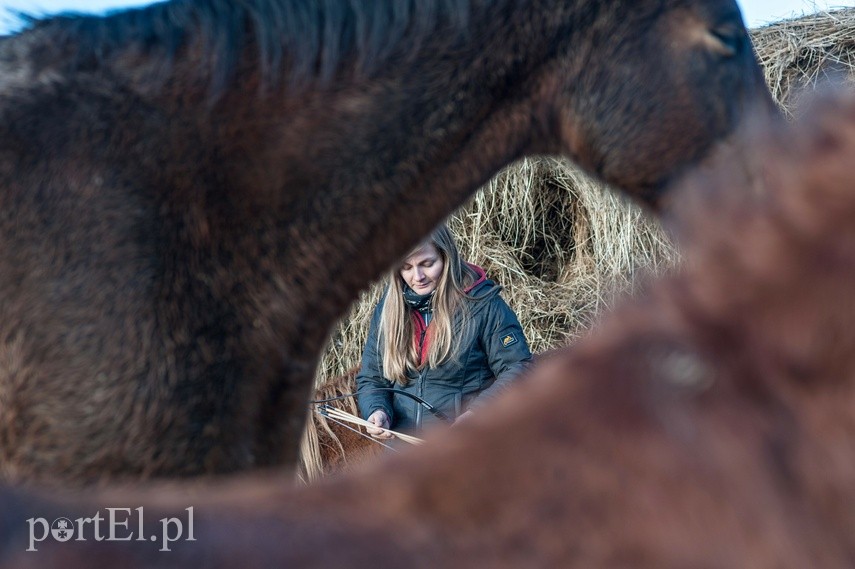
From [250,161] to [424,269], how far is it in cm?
276

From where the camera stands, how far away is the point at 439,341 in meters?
4.61

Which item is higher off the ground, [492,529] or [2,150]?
[2,150]

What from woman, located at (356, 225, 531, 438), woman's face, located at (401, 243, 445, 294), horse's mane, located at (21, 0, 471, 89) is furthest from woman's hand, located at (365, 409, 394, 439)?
horse's mane, located at (21, 0, 471, 89)

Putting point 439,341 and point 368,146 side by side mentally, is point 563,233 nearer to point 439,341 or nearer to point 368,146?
point 439,341

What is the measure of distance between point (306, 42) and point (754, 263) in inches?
60.6

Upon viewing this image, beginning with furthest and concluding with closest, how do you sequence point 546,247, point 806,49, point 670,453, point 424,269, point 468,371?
point 546,247 < point 806,49 < point 468,371 < point 424,269 < point 670,453

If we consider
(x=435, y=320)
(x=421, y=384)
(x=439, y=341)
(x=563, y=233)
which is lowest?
(x=421, y=384)

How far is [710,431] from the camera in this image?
1.81 ft

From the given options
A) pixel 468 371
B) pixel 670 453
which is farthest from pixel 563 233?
pixel 670 453

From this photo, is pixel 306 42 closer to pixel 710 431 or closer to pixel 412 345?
pixel 710 431

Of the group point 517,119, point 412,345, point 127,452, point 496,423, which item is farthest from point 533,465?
point 412,345

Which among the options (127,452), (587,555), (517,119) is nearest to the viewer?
(587,555)

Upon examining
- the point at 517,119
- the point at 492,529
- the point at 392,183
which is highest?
the point at 517,119

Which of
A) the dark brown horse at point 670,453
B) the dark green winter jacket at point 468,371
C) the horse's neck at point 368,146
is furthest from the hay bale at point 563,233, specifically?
the dark brown horse at point 670,453
